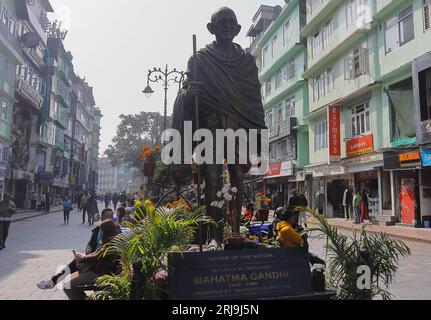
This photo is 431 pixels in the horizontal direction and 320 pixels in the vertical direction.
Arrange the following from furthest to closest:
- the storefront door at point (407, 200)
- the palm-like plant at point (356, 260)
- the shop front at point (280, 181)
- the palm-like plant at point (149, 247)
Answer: the shop front at point (280, 181) < the storefront door at point (407, 200) < the palm-like plant at point (356, 260) < the palm-like plant at point (149, 247)

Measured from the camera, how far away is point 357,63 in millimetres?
20266

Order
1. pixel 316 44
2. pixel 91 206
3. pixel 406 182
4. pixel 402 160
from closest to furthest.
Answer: pixel 402 160, pixel 406 182, pixel 91 206, pixel 316 44

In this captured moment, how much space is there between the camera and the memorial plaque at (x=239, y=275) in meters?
3.25

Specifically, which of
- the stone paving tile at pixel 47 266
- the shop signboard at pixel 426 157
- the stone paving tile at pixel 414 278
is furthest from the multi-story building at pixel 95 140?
the stone paving tile at pixel 414 278

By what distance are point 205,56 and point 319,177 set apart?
69.4 ft

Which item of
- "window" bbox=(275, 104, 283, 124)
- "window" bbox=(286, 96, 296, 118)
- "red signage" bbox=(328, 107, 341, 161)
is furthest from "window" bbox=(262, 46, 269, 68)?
"red signage" bbox=(328, 107, 341, 161)

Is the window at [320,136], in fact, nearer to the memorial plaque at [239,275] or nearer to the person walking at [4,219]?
the person walking at [4,219]

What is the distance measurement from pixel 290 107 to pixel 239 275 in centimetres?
2714

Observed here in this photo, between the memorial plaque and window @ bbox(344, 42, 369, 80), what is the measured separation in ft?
59.0

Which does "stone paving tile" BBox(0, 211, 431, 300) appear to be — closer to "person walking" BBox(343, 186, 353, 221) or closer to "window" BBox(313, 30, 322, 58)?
"person walking" BBox(343, 186, 353, 221)

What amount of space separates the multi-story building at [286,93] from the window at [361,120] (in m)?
6.00

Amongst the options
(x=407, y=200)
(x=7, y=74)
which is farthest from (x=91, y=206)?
A: (x=407, y=200)

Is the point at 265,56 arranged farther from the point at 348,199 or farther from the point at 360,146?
the point at 348,199

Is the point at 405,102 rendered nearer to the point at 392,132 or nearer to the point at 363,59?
the point at 392,132
